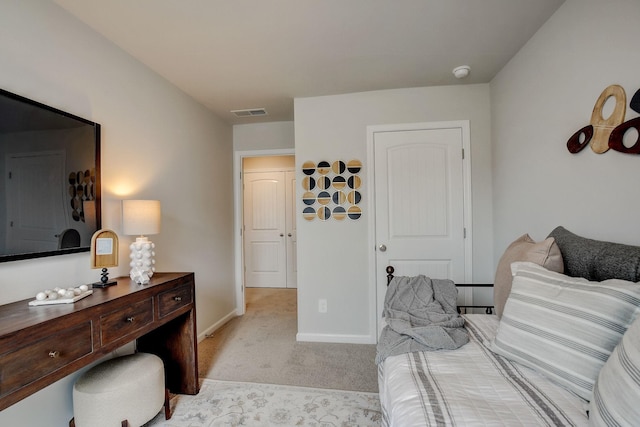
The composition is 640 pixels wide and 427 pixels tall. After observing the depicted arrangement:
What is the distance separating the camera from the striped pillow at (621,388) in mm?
664

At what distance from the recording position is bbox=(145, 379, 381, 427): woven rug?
1.72 meters

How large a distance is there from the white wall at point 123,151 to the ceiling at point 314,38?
178 millimetres

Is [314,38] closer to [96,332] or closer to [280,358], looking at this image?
[96,332]

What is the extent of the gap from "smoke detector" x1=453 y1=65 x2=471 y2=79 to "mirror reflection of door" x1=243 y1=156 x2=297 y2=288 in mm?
3155

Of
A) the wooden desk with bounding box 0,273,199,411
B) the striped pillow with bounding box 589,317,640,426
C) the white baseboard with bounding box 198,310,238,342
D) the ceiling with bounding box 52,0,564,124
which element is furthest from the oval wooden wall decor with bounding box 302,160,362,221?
the striped pillow with bounding box 589,317,640,426

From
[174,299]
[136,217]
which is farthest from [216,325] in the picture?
[136,217]

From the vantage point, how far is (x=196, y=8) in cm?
163

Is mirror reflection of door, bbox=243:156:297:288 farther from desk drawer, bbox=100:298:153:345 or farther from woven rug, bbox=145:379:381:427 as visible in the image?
desk drawer, bbox=100:298:153:345

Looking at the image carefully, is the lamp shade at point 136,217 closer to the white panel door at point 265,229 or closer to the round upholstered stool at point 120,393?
the round upholstered stool at point 120,393

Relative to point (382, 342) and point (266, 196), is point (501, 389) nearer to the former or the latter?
point (382, 342)

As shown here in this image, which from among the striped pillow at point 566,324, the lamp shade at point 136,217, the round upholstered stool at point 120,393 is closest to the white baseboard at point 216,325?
the round upholstered stool at point 120,393

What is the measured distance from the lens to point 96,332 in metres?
1.29

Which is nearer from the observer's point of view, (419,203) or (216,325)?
(419,203)

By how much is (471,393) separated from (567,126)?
1569 mm
